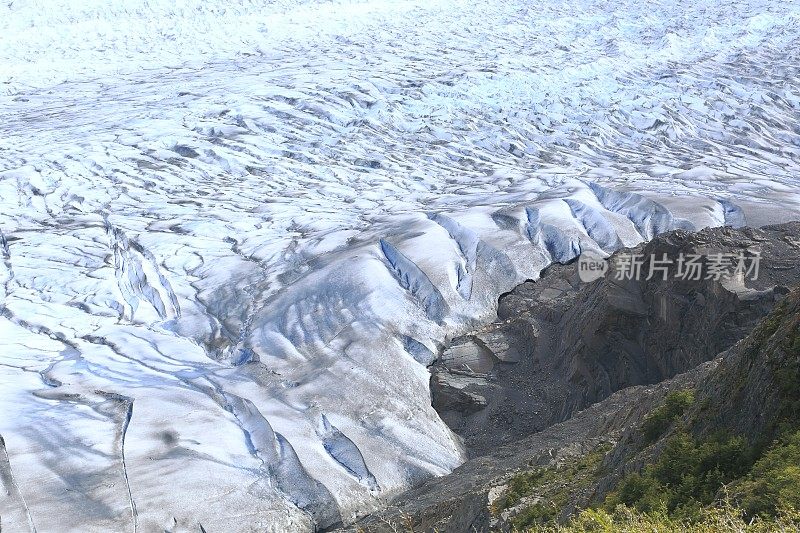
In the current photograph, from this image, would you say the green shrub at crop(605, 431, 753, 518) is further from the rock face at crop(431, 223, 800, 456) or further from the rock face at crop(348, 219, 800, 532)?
the rock face at crop(431, 223, 800, 456)

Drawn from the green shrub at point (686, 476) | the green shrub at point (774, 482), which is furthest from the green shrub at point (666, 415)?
the green shrub at point (774, 482)

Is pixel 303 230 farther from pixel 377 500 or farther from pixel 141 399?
pixel 377 500

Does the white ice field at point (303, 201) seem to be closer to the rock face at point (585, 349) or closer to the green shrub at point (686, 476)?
the rock face at point (585, 349)

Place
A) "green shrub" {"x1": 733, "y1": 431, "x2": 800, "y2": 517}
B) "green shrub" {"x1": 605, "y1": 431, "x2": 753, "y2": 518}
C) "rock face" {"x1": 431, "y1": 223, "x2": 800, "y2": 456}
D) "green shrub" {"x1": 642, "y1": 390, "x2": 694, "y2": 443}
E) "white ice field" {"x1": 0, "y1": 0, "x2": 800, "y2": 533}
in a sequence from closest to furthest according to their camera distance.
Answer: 1. "green shrub" {"x1": 733, "y1": 431, "x2": 800, "y2": 517}
2. "green shrub" {"x1": 605, "y1": 431, "x2": 753, "y2": 518}
3. "green shrub" {"x1": 642, "y1": 390, "x2": 694, "y2": 443}
4. "white ice field" {"x1": 0, "y1": 0, "x2": 800, "y2": 533}
5. "rock face" {"x1": 431, "y1": 223, "x2": 800, "y2": 456}

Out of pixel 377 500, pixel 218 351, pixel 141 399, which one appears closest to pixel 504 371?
pixel 377 500

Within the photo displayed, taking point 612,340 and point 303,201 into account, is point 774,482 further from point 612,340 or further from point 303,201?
point 303,201

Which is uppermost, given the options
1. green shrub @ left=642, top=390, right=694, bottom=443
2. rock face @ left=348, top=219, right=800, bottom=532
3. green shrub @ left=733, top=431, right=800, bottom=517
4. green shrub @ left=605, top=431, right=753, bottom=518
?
green shrub @ left=733, top=431, right=800, bottom=517

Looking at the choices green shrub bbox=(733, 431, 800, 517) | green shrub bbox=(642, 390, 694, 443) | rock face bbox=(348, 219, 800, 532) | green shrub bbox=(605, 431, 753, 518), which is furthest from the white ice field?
green shrub bbox=(733, 431, 800, 517)
